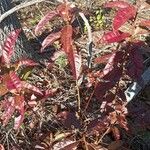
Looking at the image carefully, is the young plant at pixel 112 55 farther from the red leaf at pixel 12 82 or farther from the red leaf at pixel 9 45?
the red leaf at pixel 12 82

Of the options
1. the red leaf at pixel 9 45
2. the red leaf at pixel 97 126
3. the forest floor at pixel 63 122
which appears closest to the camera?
the red leaf at pixel 9 45

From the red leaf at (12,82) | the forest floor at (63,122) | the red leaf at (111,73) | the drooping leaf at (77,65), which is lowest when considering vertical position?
the forest floor at (63,122)

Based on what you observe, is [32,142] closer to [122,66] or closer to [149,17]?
[122,66]

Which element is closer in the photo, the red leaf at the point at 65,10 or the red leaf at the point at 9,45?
the red leaf at the point at 65,10

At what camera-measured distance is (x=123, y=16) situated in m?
2.28

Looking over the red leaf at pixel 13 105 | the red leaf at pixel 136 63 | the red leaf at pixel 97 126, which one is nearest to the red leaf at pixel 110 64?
the red leaf at pixel 136 63

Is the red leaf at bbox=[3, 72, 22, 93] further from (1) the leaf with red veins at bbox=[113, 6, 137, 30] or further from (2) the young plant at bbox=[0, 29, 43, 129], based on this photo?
(1) the leaf with red veins at bbox=[113, 6, 137, 30]

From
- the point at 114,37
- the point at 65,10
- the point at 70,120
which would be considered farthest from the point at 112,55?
the point at 70,120

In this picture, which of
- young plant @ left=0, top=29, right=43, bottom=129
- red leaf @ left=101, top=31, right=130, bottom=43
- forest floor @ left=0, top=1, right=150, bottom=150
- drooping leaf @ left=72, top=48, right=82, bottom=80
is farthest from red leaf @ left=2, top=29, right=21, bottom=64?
red leaf @ left=101, top=31, right=130, bottom=43

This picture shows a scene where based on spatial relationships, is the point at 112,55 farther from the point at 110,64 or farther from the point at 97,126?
the point at 97,126

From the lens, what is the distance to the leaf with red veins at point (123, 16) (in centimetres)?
226

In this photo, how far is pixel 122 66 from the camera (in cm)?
261

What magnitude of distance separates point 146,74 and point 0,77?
1548mm

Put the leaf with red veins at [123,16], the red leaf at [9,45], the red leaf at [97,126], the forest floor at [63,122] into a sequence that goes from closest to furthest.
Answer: the leaf with red veins at [123,16], the red leaf at [9,45], the red leaf at [97,126], the forest floor at [63,122]
